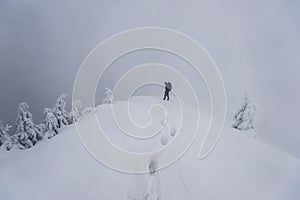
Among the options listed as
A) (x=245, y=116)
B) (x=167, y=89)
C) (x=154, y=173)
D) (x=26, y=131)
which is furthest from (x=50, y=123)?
(x=245, y=116)

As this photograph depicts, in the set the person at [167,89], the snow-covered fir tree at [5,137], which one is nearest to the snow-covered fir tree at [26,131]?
the snow-covered fir tree at [5,137]

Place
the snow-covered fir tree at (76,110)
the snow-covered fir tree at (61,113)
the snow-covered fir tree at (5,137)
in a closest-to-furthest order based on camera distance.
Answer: the snow-covered fir tree at (76,110) → the snow-covered fir tree at (5,137) → the snow-covered fir tree at (61,113)

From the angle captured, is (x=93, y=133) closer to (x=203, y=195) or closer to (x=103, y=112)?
(x=103, y=112)

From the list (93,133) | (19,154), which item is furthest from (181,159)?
(19,154)

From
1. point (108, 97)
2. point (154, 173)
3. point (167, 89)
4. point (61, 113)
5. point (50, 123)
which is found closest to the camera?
point (154, 173)

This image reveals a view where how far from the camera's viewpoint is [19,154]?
44.6 feet

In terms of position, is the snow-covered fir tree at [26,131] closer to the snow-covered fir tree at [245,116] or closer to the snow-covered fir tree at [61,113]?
the snow-covered fir tree at [61,113]

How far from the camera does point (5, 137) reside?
1522cm

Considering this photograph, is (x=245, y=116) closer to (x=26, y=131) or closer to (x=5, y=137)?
(x=26, y=131)

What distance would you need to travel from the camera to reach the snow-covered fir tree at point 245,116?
15.3m

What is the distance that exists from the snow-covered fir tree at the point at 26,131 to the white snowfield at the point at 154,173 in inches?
22.3

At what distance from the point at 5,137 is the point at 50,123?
9.88ft

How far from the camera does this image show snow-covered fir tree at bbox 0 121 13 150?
14594 millimetres

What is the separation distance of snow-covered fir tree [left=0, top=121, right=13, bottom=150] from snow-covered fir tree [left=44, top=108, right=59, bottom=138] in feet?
6.94
